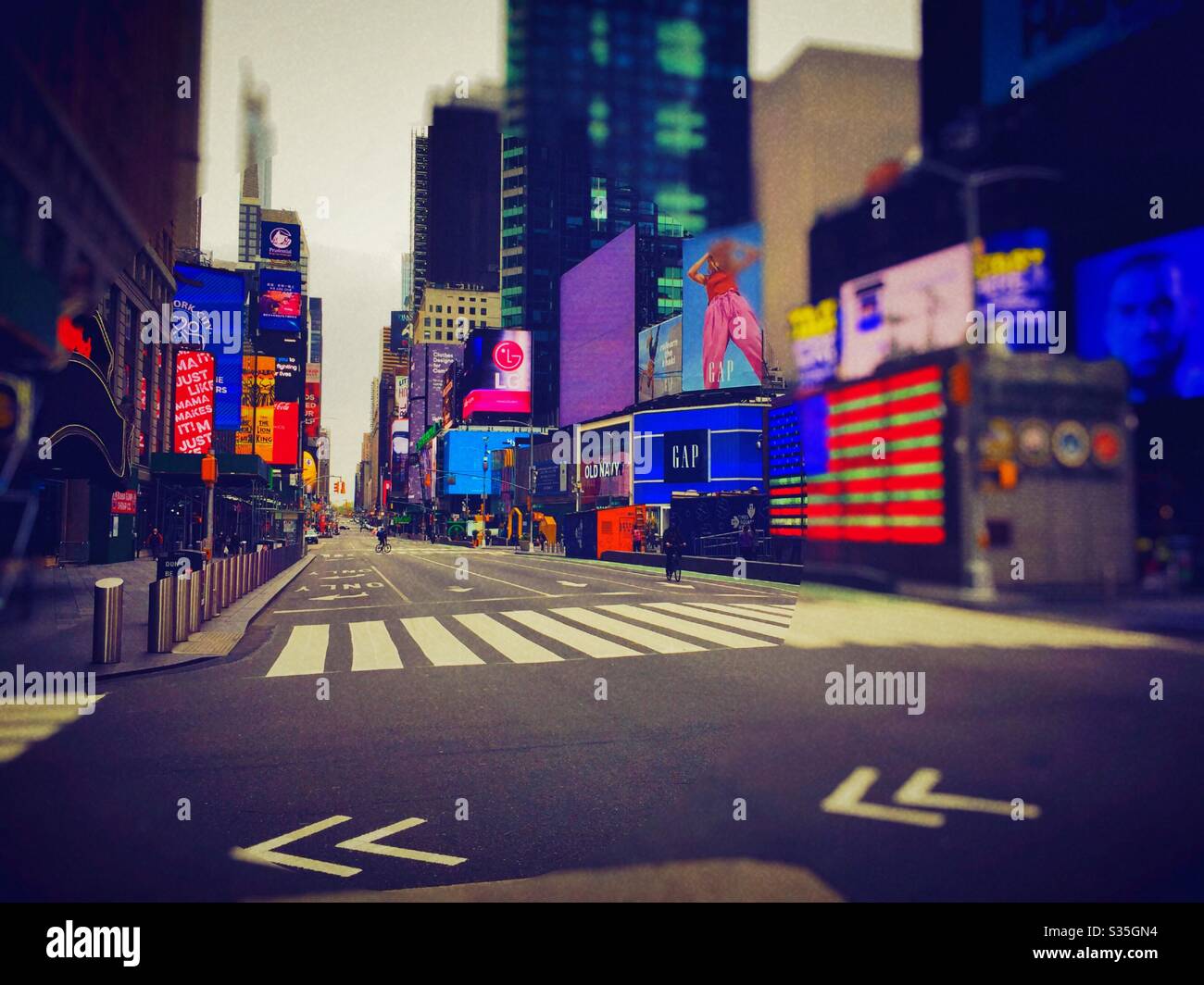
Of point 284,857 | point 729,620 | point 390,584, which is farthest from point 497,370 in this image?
point 284,857

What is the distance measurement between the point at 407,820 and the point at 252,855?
1.04 metres

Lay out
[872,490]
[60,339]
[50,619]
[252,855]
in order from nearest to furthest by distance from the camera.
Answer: [60,339], [872,490], [50,619], [252,855]

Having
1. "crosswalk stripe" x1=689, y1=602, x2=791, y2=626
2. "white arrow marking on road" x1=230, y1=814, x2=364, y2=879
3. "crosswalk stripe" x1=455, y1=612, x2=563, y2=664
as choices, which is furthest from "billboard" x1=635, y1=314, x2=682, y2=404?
"white arrow marking on road" x1=230, y1=814, x2=364, y2=879

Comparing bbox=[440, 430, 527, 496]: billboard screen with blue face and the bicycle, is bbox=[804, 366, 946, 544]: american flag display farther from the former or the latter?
bbox=[440, 430, 527, 496]: billboard screen with blue face

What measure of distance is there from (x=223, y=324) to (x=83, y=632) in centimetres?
2835

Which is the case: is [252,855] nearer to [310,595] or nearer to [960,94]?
[960,94]

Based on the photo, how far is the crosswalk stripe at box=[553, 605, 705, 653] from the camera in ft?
42.9

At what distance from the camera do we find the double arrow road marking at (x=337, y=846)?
14.5 ft

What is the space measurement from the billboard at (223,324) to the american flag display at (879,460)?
36055 mm

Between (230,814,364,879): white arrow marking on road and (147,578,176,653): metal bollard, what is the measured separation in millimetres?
9765

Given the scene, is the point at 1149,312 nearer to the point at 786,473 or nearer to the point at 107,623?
the point at 786,473

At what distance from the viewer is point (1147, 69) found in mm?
1298

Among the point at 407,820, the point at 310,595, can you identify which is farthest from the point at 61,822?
the point at 310,595

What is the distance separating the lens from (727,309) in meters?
1.87
